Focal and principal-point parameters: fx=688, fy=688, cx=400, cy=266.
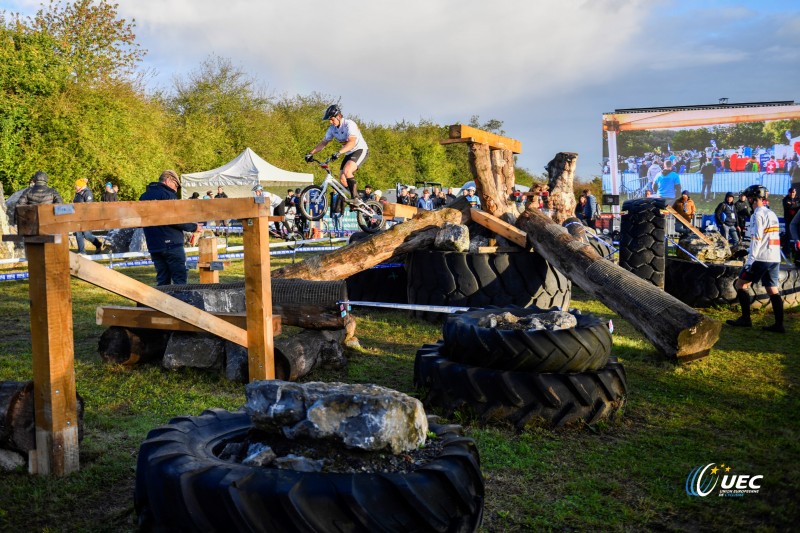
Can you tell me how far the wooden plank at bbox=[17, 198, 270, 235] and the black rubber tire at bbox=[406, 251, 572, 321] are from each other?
409 centimetres

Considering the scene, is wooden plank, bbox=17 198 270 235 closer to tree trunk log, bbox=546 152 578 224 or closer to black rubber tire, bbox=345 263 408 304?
black rubber tire, bbox=345 263 408 304

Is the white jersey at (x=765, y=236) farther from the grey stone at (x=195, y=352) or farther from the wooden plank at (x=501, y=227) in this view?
the grey stone at (x=195, y=352)

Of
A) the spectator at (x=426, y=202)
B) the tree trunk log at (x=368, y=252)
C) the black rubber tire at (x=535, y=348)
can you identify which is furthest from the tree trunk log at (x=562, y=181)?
the black rubber tire at (x=535, y=348)

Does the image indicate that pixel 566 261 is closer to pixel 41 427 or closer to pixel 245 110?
pixel 41 427

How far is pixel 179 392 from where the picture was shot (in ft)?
17.2

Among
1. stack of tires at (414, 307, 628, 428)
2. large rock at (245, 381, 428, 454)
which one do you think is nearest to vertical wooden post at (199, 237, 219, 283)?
stack of tires at (414, 307, 628, 428)

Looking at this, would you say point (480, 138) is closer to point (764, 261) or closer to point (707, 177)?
point (764, 261)

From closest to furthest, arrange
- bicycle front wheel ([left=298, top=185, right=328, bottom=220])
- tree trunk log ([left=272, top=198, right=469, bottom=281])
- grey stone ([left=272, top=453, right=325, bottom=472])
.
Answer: grey stone ([left=272, top=453, right=325, bottom=472]) → tree trunk log ([left=272, top=198, right=469, bottom=281]) → bicycle front wheel ([left=298, top=185, right=328, bottom=220])

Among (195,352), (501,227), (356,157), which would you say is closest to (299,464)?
(195,352)

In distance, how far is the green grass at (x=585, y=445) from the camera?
322 cm

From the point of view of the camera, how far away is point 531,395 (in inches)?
176

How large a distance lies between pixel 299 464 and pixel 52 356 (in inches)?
65.3

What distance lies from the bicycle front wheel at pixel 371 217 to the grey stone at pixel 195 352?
6481 mm

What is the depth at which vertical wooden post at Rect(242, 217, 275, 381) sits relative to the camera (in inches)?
179
